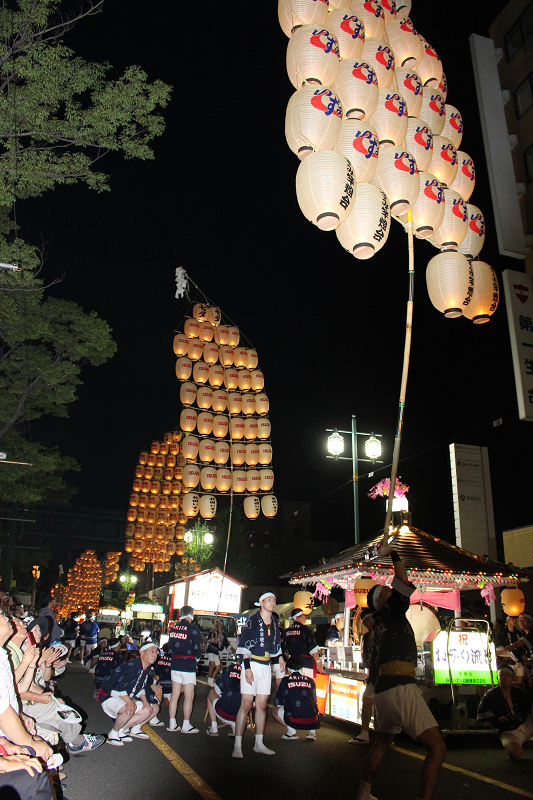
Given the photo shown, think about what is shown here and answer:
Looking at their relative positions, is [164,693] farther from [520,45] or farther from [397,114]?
[520,45]

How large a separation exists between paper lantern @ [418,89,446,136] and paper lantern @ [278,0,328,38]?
211 centimetres

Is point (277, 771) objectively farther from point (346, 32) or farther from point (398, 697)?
point (346, 32)

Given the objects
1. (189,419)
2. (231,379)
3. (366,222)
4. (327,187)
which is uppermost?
(231,379)

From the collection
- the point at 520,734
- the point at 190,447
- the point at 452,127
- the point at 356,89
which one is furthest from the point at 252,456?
the point at 520,734

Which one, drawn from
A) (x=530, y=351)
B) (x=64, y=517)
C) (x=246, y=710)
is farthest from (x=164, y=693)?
(x=64, y=517)

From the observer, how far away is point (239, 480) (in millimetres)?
24969

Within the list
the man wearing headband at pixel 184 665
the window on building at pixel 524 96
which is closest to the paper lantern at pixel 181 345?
the window on building at pixel 524 96

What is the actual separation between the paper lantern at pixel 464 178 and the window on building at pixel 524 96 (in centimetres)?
1122

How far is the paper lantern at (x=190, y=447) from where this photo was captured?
24.7m

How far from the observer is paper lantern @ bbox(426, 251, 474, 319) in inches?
352

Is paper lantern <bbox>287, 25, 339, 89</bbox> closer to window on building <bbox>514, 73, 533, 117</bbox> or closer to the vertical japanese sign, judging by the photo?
the vertical japanese sign

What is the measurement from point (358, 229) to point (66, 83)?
6878 millimetres

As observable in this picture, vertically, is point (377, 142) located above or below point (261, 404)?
below

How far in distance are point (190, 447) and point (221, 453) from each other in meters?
1.39
